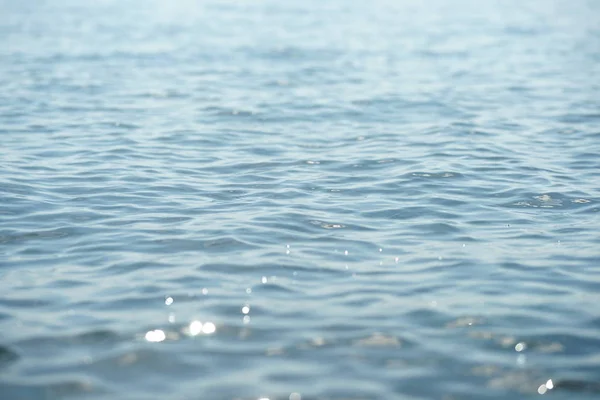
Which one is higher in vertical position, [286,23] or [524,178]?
[286,23]

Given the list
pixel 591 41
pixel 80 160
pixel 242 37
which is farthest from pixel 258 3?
pixel 80 160

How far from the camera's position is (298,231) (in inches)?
373

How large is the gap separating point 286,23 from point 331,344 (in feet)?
84.6

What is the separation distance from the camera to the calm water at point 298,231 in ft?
21.1

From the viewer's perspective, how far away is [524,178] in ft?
38.8

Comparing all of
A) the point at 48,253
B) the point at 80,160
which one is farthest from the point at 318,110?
the point at 48,253

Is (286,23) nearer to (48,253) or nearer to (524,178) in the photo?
(524,178)

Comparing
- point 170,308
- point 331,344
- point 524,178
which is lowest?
point 331,344

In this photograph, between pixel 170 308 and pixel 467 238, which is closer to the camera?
pixel 170 308

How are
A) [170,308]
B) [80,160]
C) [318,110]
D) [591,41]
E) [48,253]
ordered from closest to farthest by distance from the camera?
1. [170,308]
2. [48,253]
3. [80,160]
4. [318,110]
5. [591,41]

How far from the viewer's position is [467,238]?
9281 mm

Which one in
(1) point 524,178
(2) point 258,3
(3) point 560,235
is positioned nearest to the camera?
(3) point 560,235

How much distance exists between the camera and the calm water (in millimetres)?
6426

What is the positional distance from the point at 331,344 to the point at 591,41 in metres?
22.7
